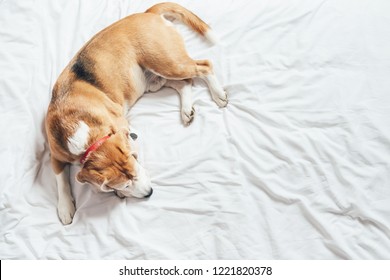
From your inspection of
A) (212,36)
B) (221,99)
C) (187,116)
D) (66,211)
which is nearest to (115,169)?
(66,211)

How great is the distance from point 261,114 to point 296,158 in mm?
333

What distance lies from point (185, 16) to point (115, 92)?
2.31 ft

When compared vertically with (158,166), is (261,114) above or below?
above

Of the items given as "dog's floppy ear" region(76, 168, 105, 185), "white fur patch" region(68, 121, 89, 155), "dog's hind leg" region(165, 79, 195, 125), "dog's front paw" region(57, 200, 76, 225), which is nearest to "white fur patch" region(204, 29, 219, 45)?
"dog's hind leg" region(165, 79, 195, 125)

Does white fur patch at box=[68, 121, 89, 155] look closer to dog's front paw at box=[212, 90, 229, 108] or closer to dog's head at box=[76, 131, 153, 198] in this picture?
dog's head at box=[76, 131, 153, 198]

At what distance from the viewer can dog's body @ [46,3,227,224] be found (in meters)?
2.03

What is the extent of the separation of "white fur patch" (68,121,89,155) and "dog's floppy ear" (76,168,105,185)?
0.43 feet

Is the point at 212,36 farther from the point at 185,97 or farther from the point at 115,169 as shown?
the point at 115,169

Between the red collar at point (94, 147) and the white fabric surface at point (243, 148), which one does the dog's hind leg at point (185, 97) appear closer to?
the white fabric surface at point (243, 148)

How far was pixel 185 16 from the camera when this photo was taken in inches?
104

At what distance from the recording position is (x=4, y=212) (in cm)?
216

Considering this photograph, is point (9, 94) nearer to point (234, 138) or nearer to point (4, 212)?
point (4, 212)
